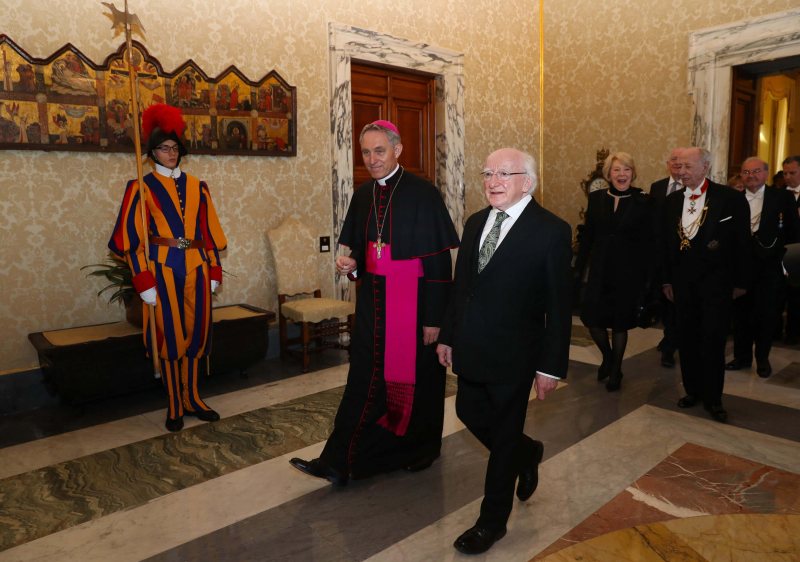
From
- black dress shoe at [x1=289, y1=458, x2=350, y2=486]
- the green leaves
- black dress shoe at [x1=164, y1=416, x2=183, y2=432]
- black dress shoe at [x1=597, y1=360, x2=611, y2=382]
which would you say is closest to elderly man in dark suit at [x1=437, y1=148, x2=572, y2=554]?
black dress shoe at [x1=289, y1=458, x2=350, y2=486]

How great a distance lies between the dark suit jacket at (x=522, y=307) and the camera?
2.07 m

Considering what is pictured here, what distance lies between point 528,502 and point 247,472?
55.2 inches

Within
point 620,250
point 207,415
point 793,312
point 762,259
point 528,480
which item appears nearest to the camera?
point 528,480

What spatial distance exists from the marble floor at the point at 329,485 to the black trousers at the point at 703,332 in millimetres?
215

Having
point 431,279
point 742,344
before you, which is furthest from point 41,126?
point 742,344

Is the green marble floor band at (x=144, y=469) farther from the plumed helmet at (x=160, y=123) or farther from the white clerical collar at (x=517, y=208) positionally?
the white clerical collar at (x=517, y=208)

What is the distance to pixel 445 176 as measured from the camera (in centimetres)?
653

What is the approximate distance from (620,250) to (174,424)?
312 centimetres

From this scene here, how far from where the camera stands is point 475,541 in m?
2.21

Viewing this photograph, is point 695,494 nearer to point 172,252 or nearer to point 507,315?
point 507,315

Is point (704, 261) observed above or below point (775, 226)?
below

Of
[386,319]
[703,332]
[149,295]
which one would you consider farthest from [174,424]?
[703,332]

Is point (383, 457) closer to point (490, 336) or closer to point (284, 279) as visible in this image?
point (490, 336)

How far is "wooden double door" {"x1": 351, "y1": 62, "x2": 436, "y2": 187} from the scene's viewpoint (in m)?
5.81
